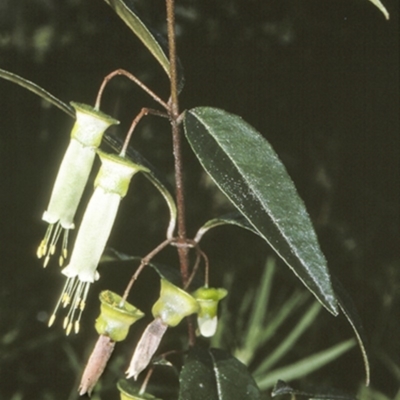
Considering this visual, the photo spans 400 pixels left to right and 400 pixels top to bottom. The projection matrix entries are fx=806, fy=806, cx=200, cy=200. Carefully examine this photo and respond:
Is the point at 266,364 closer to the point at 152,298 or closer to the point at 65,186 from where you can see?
the point at 152,298

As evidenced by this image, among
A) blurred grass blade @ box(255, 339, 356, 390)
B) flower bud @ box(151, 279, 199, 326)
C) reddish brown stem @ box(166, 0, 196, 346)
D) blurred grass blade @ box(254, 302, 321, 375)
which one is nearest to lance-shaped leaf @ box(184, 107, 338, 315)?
reddish brown stem @ box(166, 0, 196, 346)

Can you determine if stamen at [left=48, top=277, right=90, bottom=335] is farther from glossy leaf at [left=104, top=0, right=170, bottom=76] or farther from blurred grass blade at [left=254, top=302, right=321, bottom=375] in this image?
blurred grass blade at [left=254, top=302, right=321, bottom=375]

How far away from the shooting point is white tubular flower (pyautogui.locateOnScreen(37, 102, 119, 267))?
65 cm

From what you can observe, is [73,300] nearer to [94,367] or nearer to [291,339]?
[94,367]

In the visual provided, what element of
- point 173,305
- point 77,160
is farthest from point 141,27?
point 173,305

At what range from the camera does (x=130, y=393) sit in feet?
2.38

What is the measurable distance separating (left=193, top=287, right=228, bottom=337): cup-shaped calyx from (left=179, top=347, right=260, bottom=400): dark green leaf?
24mm

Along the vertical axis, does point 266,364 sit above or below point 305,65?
below

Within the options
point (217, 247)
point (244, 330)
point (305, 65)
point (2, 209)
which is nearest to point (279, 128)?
point (305, 65)

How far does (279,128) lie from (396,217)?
354 millimetres

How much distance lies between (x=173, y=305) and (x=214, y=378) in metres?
0.08

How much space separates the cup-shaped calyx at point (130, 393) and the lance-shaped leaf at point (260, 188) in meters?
0.22

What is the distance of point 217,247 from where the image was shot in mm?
1625

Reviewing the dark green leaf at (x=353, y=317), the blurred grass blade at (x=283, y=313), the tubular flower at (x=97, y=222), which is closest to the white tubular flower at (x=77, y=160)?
the tubular flower at (x=97, y=222)
